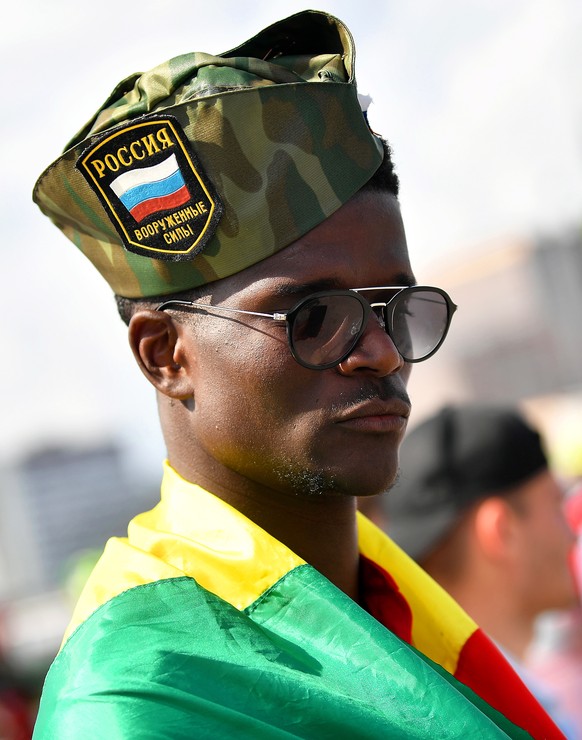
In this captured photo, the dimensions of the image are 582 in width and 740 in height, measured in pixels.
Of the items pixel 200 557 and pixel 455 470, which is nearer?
pixel 200 557

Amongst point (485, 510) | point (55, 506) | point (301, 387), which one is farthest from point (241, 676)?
point (55, 506)

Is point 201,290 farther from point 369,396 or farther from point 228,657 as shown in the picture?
point 228,657

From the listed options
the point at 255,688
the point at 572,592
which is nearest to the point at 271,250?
the point at 255,688

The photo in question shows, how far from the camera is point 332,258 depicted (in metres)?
1.95

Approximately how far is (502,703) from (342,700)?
23.3 inches

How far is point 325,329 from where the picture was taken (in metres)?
1.91

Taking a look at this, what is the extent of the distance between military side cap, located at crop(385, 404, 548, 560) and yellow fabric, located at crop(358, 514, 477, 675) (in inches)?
48.2

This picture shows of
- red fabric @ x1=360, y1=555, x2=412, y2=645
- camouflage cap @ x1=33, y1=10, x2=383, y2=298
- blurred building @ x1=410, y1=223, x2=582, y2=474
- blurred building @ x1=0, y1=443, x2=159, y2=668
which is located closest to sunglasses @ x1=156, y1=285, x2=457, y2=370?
camouflage cap @ x1=33, y1=10, x2=383, y2=298

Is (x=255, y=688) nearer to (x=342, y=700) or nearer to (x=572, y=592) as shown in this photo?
(x=342, y=700)

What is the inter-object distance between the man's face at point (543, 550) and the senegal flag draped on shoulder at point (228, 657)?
1.67m

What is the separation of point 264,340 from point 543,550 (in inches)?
83.6

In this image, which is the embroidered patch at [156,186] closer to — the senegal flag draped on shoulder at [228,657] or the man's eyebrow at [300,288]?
the man's eyebrow at [300,288]

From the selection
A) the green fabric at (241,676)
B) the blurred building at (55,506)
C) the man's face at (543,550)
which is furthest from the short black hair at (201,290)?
the blurred building at (55,506)

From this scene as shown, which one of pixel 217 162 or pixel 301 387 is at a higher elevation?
pixel 217 162
